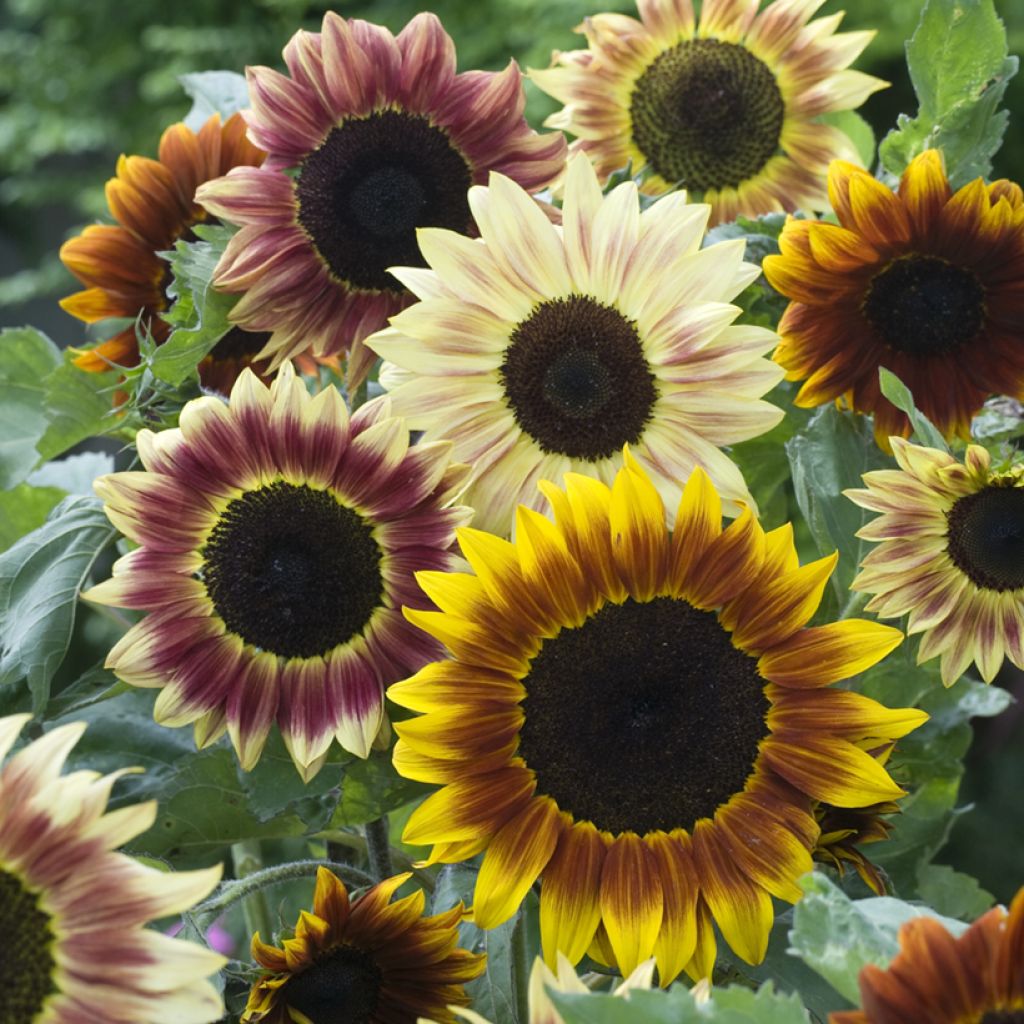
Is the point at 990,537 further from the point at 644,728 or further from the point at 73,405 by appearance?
the point at 73,405

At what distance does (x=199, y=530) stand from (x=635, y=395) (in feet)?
0.39

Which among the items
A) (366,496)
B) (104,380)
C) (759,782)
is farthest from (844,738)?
(104,380)

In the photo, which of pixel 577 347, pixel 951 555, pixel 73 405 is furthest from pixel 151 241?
pixel 951 555

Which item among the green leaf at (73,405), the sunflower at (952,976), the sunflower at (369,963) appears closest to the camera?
the sunflower at (952,976)

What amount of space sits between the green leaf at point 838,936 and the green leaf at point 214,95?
371 millimetres

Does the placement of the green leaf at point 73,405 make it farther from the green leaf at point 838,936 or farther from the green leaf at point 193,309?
the green leaf at point 838,936

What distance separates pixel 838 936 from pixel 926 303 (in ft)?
0.70

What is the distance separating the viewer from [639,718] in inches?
13.9

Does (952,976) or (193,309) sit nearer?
(952,976)

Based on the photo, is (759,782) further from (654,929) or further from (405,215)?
(405,215)

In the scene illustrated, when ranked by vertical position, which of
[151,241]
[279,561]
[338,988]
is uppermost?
[151,241]

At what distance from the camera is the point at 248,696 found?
0.38 m

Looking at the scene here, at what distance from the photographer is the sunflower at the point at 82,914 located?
25 cm

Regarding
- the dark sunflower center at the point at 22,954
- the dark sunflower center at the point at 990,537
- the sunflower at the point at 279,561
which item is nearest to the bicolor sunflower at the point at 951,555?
the dark sunflower center at the point at 990,537
